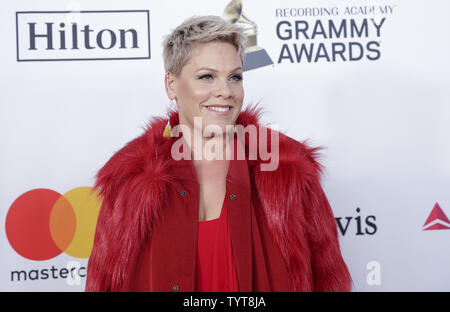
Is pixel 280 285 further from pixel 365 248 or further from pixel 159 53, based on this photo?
pixel 159 53

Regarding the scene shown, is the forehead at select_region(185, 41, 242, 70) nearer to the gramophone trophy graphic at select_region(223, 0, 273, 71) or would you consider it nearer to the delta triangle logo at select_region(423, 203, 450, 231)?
the gramophone trophy graphic at select_region(223, 0, 273, 71)

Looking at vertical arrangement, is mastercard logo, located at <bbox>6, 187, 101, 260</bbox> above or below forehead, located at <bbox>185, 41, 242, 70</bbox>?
below

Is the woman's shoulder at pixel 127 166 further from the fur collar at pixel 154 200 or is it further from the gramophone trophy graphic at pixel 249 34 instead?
the gramophone trophy graphic at pixel 249 34

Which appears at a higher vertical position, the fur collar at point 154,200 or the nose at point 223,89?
the nose at point 223,89

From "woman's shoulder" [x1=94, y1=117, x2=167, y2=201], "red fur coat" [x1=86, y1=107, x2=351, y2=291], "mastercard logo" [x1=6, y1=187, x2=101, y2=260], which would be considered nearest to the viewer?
"red fur coat" [x1=86, y1=107, x2=351, y2=291]

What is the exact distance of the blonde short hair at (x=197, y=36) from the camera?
141 centimetres

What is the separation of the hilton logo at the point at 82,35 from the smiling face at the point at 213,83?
0.75 meters

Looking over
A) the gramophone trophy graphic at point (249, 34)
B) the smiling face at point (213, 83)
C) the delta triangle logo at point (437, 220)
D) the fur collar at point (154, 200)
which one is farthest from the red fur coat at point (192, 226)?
the delta triangle logo at point (437, 220)

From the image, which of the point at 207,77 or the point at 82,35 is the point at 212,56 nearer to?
the point at 207,77

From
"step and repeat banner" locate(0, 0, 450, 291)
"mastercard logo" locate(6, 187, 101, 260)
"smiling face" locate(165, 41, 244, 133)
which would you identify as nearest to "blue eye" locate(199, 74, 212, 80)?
"smiling face" locate(165, 41, 244, 133)

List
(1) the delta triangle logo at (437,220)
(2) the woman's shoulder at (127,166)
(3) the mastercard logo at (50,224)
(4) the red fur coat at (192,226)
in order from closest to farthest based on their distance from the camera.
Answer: (4) the red fur coat at (192,226)
(2) the woman's shoulder at (127,166)
(3) the mastercard logo at (50,224)
(1) the delta triangle logo at (437,220)

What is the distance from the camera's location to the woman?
136 cm

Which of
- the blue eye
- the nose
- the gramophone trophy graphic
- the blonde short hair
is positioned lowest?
the nose
